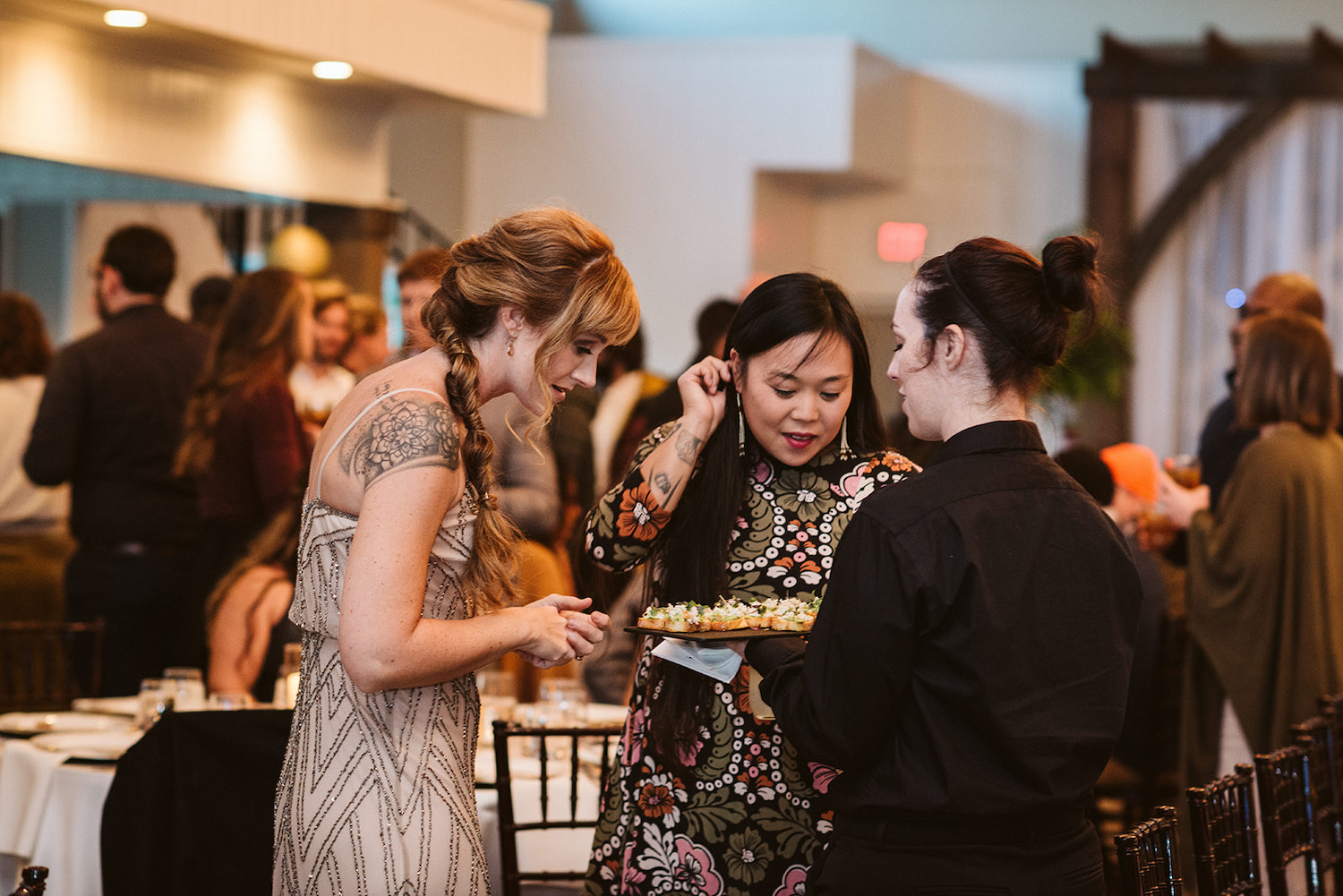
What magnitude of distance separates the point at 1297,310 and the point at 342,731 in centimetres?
370

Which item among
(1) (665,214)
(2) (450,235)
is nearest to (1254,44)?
(1) (665,214)

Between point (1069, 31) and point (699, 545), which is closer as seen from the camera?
point (699, 545)

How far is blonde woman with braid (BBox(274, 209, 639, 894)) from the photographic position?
1841 millimetres

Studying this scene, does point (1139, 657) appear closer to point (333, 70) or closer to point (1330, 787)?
point (1330, 787)

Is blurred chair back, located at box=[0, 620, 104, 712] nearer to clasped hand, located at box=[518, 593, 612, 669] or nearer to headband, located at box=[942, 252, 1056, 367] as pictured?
clasped hand, located at box=[518, 593, 612, 669]

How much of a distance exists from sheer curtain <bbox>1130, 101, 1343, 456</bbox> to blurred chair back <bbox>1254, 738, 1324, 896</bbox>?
786cm

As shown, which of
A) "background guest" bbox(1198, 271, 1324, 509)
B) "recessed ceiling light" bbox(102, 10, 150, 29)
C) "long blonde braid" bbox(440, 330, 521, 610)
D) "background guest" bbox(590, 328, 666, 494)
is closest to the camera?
"long blonde braid" bbox(440, 330, 521, 610)

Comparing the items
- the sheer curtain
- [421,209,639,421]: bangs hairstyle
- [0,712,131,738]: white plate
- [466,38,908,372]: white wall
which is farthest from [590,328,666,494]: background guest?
the sheer curtain

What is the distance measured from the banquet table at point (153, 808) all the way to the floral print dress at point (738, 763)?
49 cm

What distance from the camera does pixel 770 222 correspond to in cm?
1033

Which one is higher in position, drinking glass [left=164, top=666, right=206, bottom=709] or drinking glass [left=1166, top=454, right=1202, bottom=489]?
drinking glass [left=1166, top=454, right=1202, bottom=489]

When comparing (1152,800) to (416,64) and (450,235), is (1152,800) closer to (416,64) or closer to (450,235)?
(416,64)

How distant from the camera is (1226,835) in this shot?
217 cm

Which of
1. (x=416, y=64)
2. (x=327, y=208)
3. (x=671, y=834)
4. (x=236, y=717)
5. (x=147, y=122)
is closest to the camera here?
(x=671, y=834)
